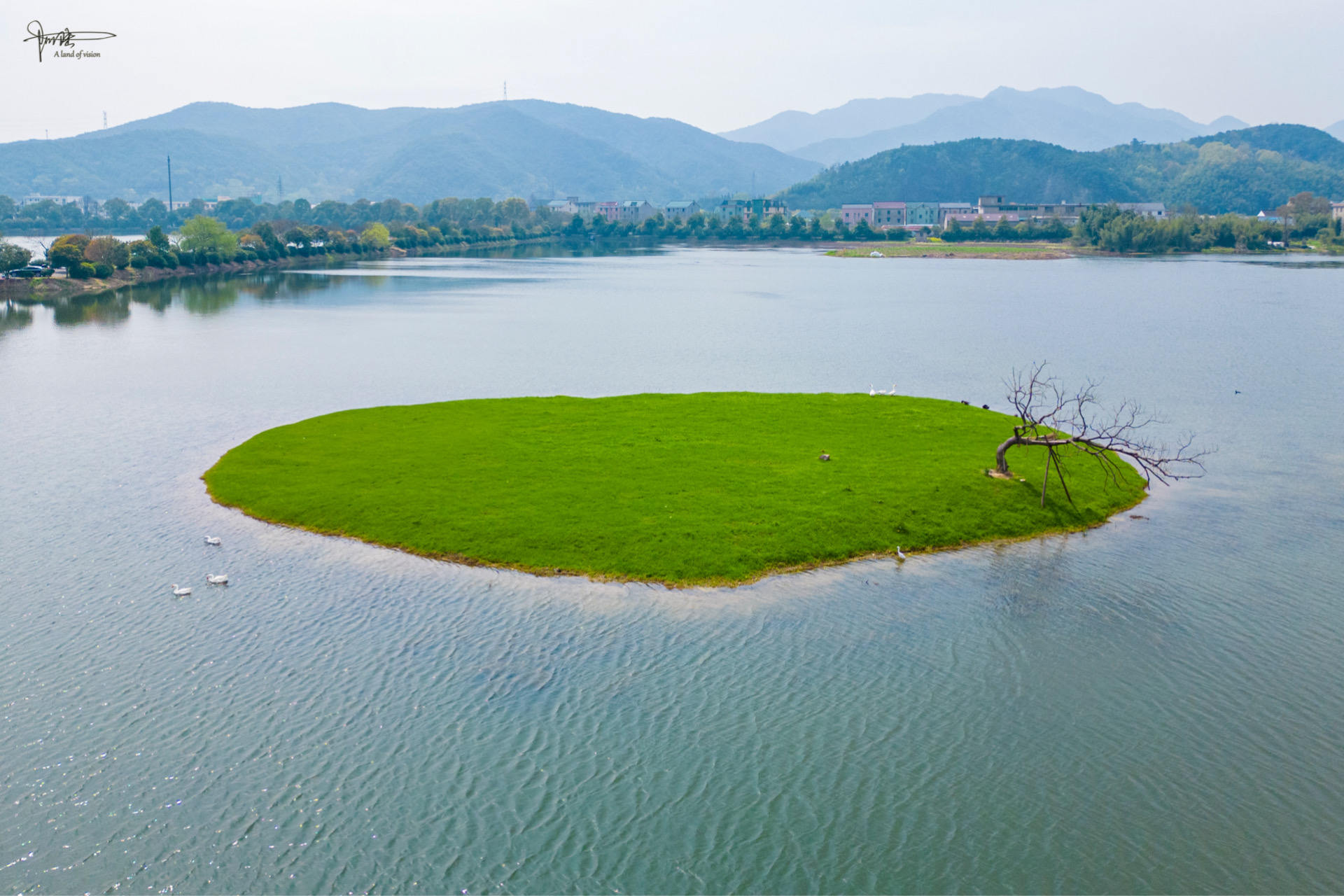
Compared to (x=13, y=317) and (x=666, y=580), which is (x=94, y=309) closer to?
(x=13, y=317)

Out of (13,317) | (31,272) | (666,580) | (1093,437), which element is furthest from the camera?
(31,272)

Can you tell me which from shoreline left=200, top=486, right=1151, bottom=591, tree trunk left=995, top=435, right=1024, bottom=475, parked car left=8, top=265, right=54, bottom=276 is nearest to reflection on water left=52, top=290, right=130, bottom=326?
parked car left=8, top=265, right=54, bottom=276

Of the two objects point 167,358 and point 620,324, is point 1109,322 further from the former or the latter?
point 167,358

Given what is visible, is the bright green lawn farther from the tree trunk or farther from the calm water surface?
the calm water surface

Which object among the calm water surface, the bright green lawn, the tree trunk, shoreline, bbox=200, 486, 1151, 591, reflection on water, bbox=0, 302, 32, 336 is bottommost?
the calm water surface

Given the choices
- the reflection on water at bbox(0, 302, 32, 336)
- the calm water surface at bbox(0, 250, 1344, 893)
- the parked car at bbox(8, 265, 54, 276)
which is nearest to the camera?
the calm water surface at bbox(0, 250, 1344, 893)

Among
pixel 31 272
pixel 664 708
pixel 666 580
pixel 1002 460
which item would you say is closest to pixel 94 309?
pixel 31 272

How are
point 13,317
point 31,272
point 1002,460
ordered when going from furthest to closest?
point 31,272, point 13,317, point 1002,460
